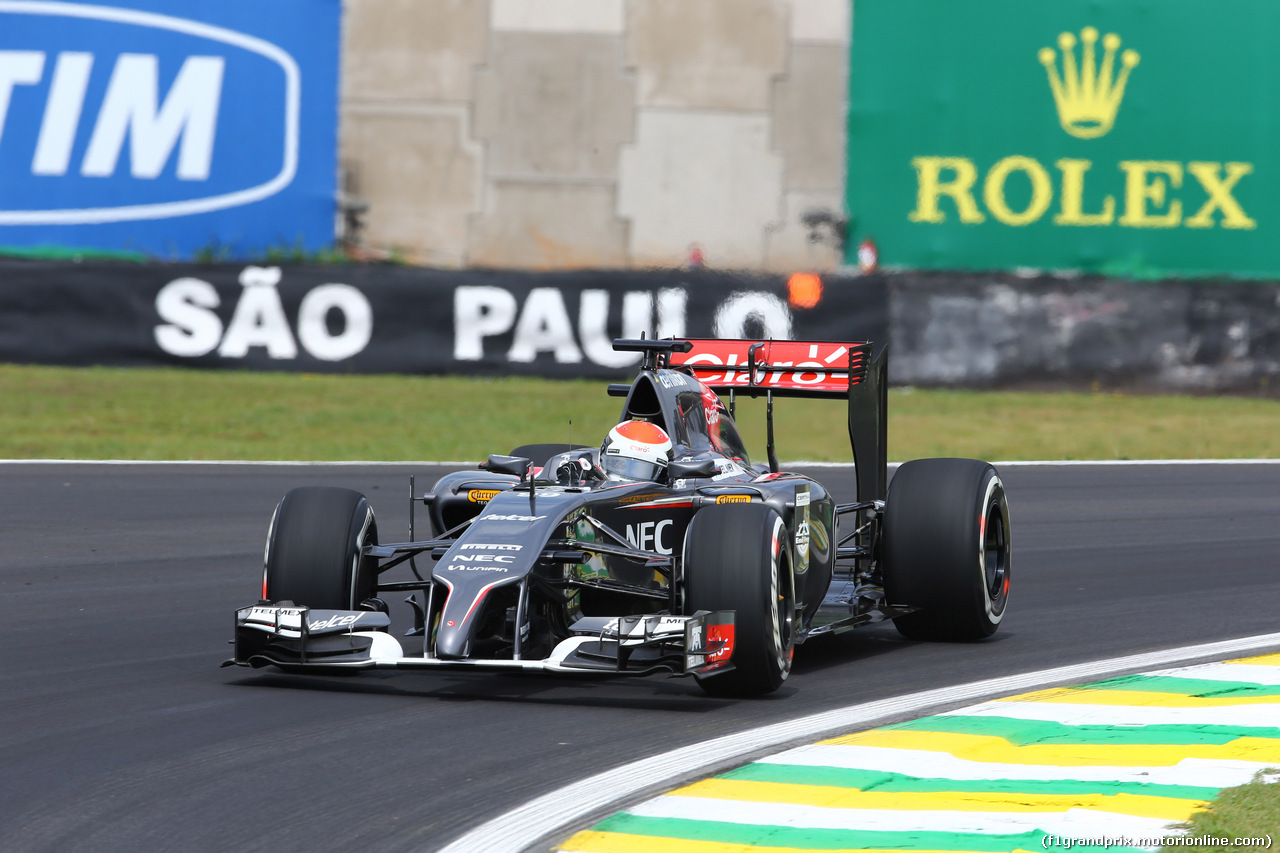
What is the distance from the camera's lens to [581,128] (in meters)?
24.3

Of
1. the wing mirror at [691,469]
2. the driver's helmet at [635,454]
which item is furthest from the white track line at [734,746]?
the driver's helmet at [635,454]

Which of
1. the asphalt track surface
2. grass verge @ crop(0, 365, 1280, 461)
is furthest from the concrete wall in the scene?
the asphalt track surface

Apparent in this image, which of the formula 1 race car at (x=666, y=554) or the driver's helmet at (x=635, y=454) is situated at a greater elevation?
the driver's helmet at (x=635, y=454)

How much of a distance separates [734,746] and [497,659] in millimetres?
1064

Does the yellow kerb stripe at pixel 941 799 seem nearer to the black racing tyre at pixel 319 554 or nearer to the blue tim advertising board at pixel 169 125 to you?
the black racing tyre at pixel 319 554

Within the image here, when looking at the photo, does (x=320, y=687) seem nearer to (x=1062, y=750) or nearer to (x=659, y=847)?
(x=659, y=847)

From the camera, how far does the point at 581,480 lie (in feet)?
25.1

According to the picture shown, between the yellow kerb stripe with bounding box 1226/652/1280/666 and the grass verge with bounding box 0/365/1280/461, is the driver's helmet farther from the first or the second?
the grass verge with bounding box 0/365/1280/461

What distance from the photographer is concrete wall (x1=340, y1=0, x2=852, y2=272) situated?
949 inches

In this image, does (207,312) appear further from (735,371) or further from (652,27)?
(735,371)

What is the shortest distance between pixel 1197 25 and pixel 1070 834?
69.3 feet

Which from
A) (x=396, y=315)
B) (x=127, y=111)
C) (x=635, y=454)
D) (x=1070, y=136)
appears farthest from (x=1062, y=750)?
(x=127, y=111)

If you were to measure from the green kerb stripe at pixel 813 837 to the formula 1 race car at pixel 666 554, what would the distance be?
1.42 metres

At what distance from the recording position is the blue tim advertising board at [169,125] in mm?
23469
